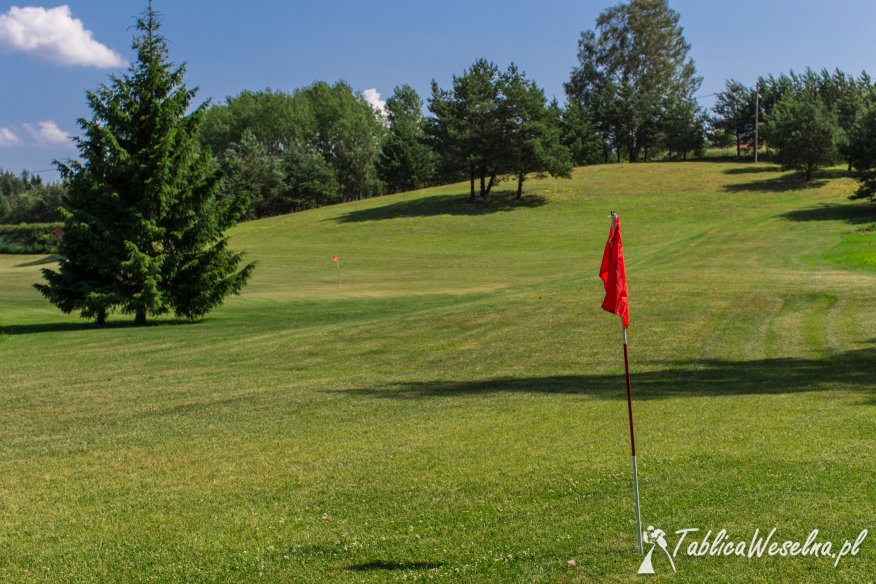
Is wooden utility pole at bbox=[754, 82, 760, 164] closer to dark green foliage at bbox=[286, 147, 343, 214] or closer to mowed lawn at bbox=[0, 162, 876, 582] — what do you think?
dark green foliage at bbox=[286, 147, 343, 214]

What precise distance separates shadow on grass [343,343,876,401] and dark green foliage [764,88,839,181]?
7306 cm

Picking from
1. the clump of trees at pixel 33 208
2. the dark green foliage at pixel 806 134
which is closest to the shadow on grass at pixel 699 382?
the dark green foliage at pixel 806 134

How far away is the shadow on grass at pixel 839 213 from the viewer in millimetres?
60772

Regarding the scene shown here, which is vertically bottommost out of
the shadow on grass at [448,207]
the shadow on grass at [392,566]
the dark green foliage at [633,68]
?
the shadow on grass at [392,566]

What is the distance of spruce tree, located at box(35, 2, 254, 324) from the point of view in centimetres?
3197

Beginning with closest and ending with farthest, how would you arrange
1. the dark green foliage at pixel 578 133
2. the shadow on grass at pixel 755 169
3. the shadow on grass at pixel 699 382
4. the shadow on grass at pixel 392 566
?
the shadow on grass at pixel 392 566
the shadow on grass at pixel 699 382
the shadow on grass at pixel 755 169
the dark green foliage at pixel 578 133

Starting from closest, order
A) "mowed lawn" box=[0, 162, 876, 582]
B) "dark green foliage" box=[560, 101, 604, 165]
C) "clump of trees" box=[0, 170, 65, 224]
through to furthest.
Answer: "mowed lawn" box=[0, 162, 876, 582] → "dark green foliage" box=[560, 101, 604, 165] → "clump of trees" box=[0, 170, 65, 224]

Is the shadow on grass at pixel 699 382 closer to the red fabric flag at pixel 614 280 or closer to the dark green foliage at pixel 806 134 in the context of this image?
the red fabric flag at pixel 614 280

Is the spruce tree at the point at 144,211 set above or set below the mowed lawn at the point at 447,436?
above

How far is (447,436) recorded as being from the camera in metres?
11.1

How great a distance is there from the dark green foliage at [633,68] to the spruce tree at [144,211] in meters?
86.9

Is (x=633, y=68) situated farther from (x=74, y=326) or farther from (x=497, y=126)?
(x=74, y=326)

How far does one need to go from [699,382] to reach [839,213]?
5661 centimetres

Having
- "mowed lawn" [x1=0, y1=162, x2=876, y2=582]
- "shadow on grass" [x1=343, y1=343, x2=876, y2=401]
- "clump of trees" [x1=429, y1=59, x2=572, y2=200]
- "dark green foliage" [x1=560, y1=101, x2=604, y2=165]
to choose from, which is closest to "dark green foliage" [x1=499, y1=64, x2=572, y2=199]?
"clump of trees" [x1=429, y1=59, x2=572, y2=200]
